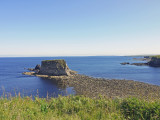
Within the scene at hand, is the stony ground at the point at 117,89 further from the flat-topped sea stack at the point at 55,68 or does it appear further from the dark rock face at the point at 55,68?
the dark rock face at the point at 55,68

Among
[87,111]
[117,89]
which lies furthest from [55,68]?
[87,111]

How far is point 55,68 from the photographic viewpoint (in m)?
61.5

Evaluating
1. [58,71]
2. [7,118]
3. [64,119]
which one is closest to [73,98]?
[64,119]

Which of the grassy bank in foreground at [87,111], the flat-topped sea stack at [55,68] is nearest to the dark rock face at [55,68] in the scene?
the flat-topped sea stack at [55,68]

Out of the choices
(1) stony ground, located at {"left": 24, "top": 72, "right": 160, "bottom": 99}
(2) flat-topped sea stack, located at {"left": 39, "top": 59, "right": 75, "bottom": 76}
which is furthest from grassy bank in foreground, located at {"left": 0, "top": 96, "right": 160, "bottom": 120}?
(2) flat-topped sea stack, located at {"left": 39, "top": 59, "right": 75, "bottom": 76}

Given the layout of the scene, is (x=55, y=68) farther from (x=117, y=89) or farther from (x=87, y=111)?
(x=87, y=111)

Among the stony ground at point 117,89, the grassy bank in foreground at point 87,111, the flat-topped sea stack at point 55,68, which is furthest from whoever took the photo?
the flat-topped sea stack at point 55,68

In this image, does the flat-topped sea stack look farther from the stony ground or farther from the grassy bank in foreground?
the grassy bank in foreground

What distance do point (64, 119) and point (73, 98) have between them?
3584mm

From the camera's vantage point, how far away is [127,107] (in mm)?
7289

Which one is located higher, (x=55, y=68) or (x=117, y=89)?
(x=55, y=68)

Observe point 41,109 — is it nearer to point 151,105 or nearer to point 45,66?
point 151,105

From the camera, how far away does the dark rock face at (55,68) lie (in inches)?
2379

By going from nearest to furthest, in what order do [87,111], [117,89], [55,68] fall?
[87,111], [117,89], [55,68]
